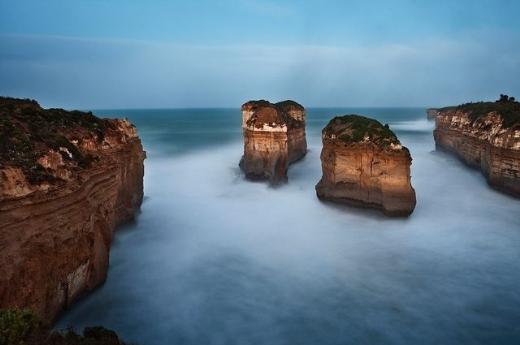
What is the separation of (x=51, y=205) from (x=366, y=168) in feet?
49.3

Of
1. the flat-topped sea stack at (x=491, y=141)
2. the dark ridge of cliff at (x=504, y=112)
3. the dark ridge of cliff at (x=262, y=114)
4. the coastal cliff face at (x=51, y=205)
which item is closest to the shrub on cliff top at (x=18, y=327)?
the coastal cliff face at (x=51, y=205)

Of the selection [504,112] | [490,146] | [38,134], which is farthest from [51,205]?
[504,112]

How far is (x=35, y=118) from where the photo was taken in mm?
12453

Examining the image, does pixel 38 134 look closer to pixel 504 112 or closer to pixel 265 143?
pixel 265 143

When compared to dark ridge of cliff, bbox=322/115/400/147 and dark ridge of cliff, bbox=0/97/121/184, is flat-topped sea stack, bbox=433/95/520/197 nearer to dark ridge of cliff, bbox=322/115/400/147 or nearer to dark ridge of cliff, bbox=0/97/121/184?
dark ridge of cliff, bbox=322/115/400/147

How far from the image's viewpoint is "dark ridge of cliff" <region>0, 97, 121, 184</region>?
9844 millimetres

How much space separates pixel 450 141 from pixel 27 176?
33933 mm

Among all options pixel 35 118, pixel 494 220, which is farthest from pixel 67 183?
pixel 494 220

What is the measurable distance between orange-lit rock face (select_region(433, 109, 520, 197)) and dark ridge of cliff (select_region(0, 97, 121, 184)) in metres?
20.3

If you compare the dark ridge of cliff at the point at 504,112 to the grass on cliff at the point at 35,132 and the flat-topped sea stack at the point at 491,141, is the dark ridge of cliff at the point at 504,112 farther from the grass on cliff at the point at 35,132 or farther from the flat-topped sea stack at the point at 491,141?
the grass on cliff at the point at 35,132

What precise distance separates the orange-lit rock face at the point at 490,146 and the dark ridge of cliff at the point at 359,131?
6.49 meters

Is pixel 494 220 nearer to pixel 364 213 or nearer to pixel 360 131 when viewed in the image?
pixel 364 213

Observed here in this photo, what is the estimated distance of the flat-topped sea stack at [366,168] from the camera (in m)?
20.1

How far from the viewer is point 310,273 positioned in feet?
48.7
